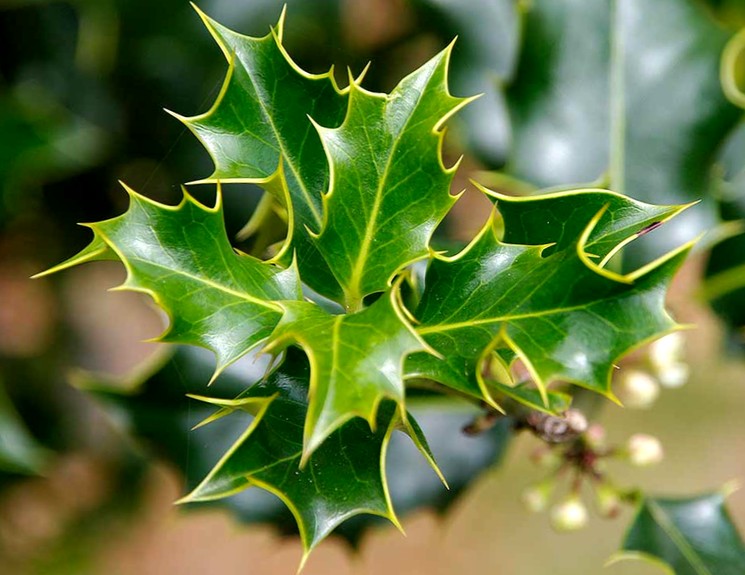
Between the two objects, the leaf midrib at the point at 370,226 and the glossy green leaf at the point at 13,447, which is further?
the glossy green leaf at the point at 13,447

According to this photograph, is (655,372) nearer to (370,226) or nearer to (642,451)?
(642,451)

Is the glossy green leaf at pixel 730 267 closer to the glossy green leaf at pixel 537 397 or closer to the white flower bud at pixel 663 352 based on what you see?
the white flower bud at pixel 663 352

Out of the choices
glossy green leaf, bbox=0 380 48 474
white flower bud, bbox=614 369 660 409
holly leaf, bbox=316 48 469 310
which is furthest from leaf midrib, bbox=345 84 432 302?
glossy green leaf, bbox=0 380 48 474

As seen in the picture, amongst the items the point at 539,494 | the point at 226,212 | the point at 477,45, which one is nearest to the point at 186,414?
the point at 226,212

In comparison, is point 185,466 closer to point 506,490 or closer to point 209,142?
point 209,142

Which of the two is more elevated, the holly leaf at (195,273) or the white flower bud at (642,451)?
the holly leaf at (195,273)

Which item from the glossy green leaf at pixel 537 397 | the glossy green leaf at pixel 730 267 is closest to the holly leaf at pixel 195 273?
the glossy green leaf at pixel 537 397

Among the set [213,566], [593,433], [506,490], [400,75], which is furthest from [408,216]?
[213,566]
